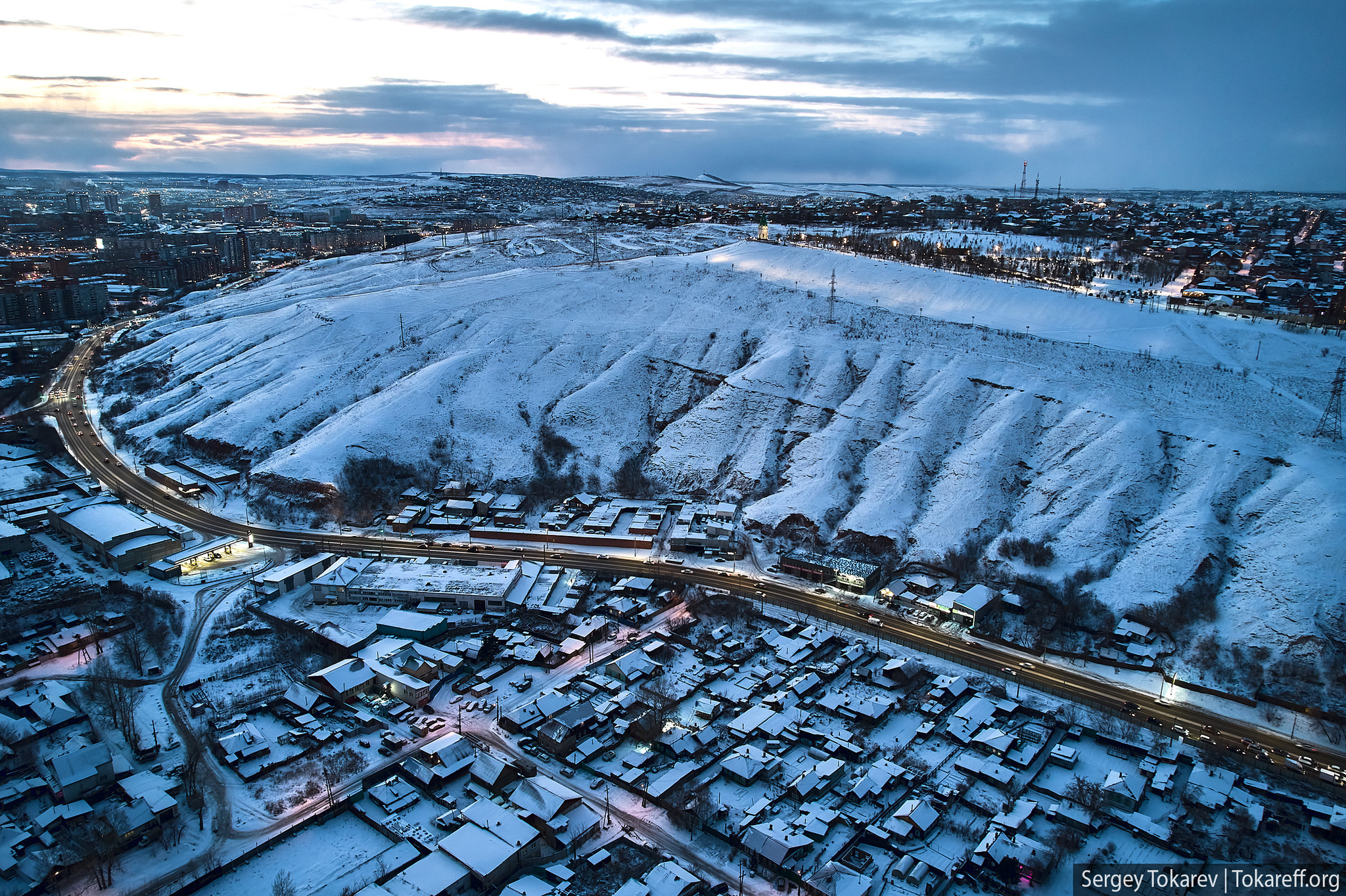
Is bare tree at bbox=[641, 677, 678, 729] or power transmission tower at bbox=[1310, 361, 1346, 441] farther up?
power transmission tower at bbox=[1310, 361, 1346, 441]

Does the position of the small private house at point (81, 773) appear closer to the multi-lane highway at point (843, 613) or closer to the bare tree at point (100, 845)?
the bare tree at point (100, 845)

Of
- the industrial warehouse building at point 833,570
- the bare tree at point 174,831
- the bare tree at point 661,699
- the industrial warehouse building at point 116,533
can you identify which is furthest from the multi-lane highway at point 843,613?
the bare tree at point 174,831

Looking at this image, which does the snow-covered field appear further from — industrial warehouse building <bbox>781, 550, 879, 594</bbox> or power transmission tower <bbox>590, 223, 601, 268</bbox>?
power transmission tower <bbox>590, 223, 601, 268</bbox>

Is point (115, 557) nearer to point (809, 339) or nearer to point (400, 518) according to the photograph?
point (400, 518)

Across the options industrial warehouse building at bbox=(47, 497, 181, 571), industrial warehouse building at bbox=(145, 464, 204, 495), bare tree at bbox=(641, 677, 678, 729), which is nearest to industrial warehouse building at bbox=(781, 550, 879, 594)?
bare tree at bbox=(641, 677, 678, 729)

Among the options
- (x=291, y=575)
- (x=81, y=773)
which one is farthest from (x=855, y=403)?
(x=81, y=773)

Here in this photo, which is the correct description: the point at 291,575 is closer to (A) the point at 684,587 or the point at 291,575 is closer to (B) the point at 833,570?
(A) the point at 684,587

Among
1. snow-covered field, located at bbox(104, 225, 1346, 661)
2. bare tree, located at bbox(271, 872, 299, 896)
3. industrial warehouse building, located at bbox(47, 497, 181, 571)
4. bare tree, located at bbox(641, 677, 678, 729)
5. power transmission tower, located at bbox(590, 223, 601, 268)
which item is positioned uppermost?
power transmission tower, located at bbox(590, 223, 601, 268)
